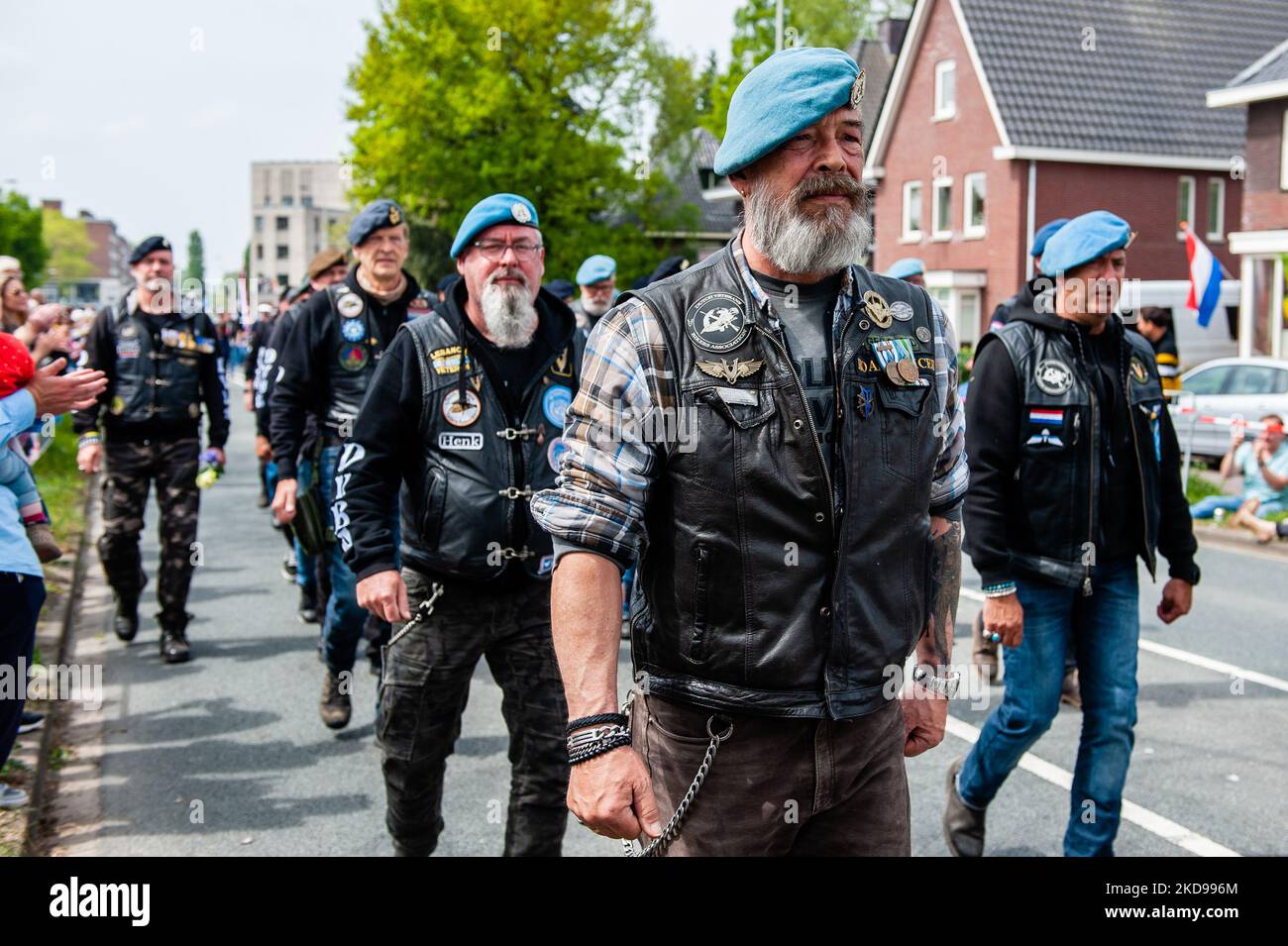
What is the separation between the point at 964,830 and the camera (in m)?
4.62

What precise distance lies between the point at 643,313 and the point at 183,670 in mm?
5899

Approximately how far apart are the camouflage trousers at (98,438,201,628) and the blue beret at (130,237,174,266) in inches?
43.1

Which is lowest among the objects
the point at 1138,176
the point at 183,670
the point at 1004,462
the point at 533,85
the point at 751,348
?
the point at 183,670

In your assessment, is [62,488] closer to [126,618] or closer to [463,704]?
[126,618]

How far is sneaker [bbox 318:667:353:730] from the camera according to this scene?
253 inches

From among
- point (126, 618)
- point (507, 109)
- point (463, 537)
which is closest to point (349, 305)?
point (463, 537)

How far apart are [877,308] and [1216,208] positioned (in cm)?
3725

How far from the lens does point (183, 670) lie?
7695 millimetres

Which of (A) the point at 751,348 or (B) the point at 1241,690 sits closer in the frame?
(A) the point at 751,348

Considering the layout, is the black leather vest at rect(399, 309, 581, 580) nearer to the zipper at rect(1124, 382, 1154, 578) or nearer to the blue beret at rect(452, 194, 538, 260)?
the blue beret at rect(452, 194, 538, 260)

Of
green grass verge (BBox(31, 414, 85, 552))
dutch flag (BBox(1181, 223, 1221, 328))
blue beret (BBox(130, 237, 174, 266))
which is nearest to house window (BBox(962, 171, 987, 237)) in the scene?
dutch flag (BBox(1181, 223, 1221, 328))

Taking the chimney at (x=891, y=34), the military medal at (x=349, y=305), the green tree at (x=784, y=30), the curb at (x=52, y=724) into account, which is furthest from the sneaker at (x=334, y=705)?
the chimney at (x=891, y=34)
